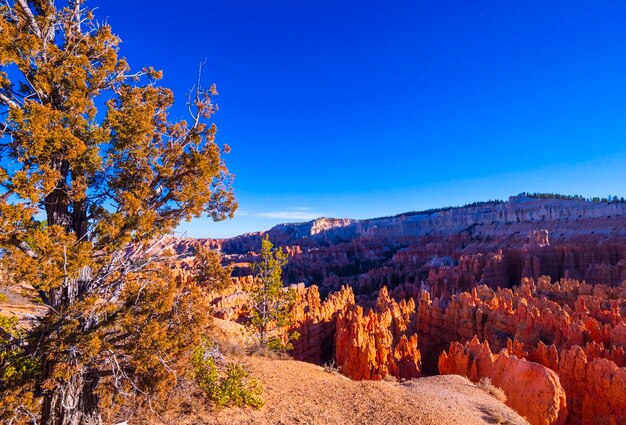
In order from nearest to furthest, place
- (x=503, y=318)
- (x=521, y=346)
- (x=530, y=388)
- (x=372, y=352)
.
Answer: (x=530, y=388) < (x=521, y=346) < (x=372, y=352) < (x=503, y=318)

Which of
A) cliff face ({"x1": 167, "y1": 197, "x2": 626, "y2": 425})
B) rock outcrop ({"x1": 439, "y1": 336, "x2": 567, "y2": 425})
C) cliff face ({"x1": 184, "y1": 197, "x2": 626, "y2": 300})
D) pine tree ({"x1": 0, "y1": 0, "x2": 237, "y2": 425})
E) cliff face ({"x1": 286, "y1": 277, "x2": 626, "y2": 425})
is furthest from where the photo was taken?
cliff face ({"x1": 184, "y1": 197, "x2": 626, "y2": 300})

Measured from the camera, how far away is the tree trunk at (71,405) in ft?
18.0

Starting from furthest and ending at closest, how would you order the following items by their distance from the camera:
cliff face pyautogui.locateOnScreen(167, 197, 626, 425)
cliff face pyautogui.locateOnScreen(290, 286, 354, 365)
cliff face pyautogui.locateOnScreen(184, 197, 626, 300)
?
cliff face pyautogui.locateOnScreen(184, 197, 626, 300) < cliff face pyautogui.locateOnScreen(290, 286, 354, 365) < cliff face pyautogui.locateOnScreen(167, 197, 626, 425)

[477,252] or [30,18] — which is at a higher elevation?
[30,18]

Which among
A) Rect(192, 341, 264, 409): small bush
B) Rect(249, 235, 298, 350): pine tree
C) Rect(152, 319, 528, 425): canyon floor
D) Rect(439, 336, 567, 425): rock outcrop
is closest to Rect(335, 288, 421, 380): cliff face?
Rect(439, 336, 567, 425): rock outcrop

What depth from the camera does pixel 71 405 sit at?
561 centimetres

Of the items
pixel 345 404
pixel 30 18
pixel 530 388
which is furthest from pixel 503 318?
pixel 30 18

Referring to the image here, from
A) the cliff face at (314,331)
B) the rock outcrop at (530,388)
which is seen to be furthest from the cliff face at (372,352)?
the rock outcrop at (530,388)

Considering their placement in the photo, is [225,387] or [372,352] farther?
[372,352]

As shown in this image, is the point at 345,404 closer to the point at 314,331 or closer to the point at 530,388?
the point at 530,388

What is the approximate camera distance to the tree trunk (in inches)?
216

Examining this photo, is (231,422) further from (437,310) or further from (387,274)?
(387,274)

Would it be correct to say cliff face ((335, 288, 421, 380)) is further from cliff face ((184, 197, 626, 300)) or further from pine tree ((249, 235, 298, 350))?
cliff face ((184, 197, 626, 300))

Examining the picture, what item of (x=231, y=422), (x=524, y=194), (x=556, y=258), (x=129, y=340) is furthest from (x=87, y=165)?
(x=524, y=194)
